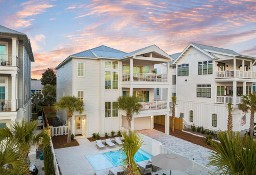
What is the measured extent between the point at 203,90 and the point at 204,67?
Result: 3280mm

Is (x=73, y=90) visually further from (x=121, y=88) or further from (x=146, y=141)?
(x=146, y=141)

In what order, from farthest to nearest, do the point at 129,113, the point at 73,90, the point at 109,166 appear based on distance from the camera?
the point at 73,90
the point at 129,113
the point at 109,166

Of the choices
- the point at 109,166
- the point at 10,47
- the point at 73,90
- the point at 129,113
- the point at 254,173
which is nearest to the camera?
the point at 254,173

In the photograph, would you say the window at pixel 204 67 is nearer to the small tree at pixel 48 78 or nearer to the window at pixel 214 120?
the window at pixel 214 120

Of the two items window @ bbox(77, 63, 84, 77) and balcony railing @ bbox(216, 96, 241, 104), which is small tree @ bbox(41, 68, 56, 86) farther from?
balcony railing @ bbox(216, 96, 241, 104)

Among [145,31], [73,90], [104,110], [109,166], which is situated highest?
[145,31]

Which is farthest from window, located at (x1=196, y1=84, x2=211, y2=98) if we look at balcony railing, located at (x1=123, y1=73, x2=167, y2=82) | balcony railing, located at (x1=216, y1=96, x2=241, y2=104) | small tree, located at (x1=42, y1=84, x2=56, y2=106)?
small tree, located at (x1=42, y1=84, x2=56, y2=106)

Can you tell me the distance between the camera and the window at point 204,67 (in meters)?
24.9

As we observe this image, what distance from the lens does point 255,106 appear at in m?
19.3

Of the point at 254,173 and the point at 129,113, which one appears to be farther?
the point at 129,113

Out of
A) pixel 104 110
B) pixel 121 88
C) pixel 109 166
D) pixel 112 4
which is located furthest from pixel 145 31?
pixel 109 166

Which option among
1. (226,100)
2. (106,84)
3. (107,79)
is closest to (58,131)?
(106,84)

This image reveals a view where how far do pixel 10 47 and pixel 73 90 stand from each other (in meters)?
7.23

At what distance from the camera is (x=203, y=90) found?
25.8 metres
